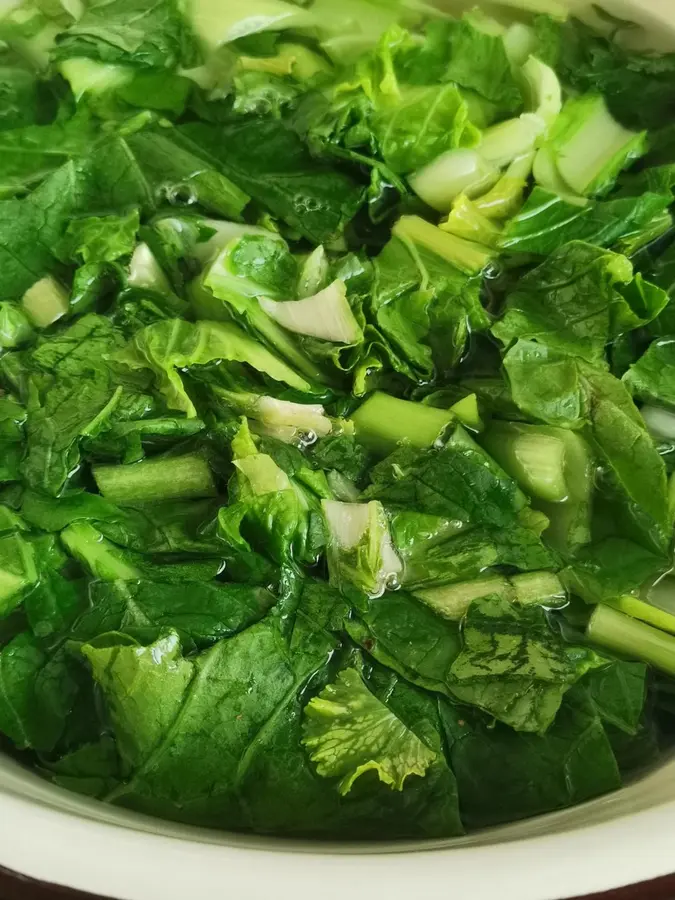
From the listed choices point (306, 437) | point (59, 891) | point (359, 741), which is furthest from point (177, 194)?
point (59, 891)

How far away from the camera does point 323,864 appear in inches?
30.1

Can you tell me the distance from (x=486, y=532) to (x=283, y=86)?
3.16ft

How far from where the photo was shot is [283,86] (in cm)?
159

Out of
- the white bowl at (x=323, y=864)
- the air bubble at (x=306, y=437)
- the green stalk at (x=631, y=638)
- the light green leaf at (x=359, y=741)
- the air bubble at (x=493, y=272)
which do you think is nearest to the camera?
the white bowl at (x=323, y=864)

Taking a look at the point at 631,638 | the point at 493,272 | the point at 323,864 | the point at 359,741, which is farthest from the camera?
the point at 493,272

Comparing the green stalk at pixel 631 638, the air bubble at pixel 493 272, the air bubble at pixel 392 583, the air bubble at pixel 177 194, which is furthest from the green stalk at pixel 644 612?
the air bubble at pixel 177 194

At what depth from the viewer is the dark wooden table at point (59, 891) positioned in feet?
2.49

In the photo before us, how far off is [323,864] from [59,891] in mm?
249

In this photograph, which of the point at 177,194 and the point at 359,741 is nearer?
the point at 359,741

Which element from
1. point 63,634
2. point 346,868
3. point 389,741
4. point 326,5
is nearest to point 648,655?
point 389,741

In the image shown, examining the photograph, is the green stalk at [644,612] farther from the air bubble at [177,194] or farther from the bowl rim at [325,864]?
the air bubble at [177,194]

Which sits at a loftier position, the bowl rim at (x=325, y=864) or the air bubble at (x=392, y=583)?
the bowl rim at (x=325, y=864)

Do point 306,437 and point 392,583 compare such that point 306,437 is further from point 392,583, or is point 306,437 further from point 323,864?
point 323,864

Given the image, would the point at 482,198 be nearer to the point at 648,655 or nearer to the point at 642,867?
the point at 648,655
